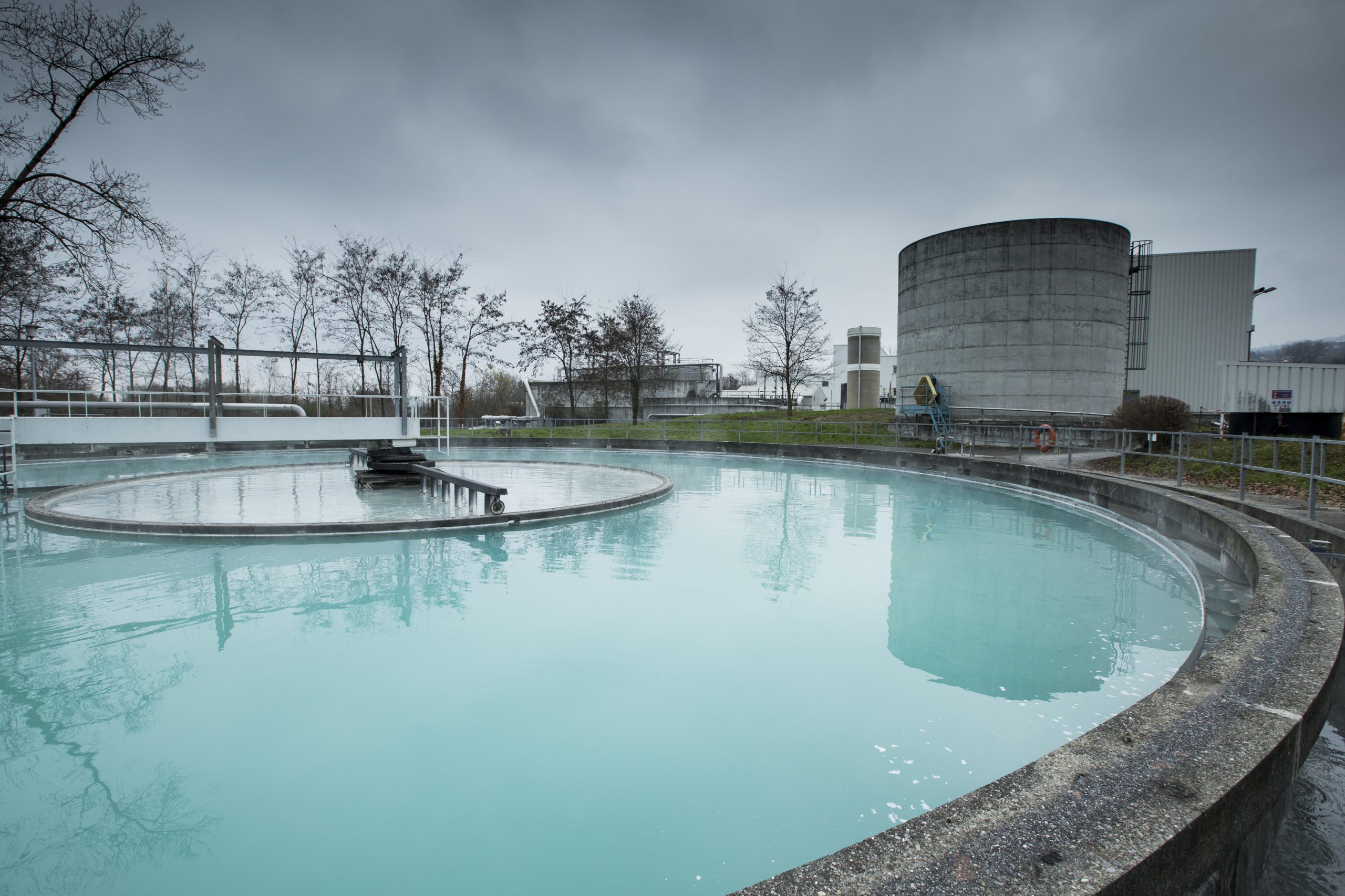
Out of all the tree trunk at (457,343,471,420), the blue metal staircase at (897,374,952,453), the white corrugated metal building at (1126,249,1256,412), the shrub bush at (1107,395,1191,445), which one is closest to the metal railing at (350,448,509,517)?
the shrub bush at (1107,395,1191,445)

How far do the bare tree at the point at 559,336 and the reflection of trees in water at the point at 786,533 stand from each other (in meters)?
22.1

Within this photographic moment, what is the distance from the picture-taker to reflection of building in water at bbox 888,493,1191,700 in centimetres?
389

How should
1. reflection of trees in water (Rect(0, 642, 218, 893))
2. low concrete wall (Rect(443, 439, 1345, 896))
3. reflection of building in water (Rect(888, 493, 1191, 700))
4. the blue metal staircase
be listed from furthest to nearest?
the blue metal staircase → reflection of building in water (Rect(888, 493, 1191, 700)) → reflection of trees in water (Rect(0, 642, 218, 893)) → low concrete wall (Rect(443, 439, 1345, 896))

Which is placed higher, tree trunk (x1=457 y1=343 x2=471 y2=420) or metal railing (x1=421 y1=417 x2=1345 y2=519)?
tree trunk (x1=457 y1=343 x2=471 y2=420)

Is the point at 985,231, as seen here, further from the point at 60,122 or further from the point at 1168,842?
the point at 60,122

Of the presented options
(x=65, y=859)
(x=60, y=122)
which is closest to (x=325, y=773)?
(x=65, y=859)

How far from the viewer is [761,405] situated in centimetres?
4541

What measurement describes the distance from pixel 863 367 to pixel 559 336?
55.4 ft

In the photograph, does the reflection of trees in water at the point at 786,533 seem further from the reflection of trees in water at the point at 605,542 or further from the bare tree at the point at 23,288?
the bare tree at the point at 23,288

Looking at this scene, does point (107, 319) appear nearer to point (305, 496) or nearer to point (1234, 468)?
point (305, 496)

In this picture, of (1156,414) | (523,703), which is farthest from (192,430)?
(1156,414)

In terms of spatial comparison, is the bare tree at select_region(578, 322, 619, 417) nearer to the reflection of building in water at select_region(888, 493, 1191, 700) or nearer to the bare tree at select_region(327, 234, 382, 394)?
the bare tree at select_region(327, 234, 382, 394)

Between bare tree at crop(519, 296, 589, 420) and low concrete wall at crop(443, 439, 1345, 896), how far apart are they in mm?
31926

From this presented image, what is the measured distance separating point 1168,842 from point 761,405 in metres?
44.4
